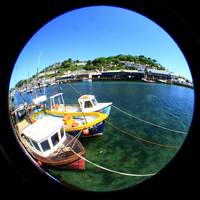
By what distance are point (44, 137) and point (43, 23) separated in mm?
4198

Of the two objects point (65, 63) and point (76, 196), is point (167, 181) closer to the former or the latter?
point (76, 196)

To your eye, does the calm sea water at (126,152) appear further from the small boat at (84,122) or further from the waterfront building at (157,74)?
the waterfront building at (157,74)

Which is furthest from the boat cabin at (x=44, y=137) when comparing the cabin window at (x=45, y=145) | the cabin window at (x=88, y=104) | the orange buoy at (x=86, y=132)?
the cabin window at (x=88, y=104)

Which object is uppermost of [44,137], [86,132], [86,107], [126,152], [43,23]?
[43,23]

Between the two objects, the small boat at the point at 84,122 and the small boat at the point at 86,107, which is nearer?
the small boat at the point at 84,122

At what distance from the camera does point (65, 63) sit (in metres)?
33.5

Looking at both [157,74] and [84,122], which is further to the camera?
[157,74]

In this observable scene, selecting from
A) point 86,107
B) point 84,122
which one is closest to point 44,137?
point 84,122

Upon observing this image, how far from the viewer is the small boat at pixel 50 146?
4.71 meters

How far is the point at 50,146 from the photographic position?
4.89m

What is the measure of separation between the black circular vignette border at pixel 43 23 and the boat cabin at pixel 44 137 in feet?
→ 13.1

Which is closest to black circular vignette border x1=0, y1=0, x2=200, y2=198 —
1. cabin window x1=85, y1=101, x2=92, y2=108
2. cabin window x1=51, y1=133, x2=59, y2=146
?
cabin window x1=51, y1=133, x2=59, y2=146

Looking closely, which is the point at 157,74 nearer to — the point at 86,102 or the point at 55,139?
the point at 86,102

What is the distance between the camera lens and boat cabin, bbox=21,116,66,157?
4660 mm
